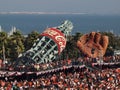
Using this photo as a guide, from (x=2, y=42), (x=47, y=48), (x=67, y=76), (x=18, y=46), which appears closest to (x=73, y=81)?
(x=67, y=76)

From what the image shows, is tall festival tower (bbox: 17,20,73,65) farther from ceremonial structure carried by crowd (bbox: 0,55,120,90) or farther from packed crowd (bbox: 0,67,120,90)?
packed crowd (bbox: 0,67,120,90)

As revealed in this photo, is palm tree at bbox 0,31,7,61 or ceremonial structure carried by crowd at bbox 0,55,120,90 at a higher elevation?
ceremonial structure carried by crowd at bbox 0,55,120,90

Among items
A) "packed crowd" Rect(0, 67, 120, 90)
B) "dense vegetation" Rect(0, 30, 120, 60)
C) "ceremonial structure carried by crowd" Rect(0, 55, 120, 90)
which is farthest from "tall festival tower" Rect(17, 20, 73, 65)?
"dense vegetation" Rect(0, 30, 120, 60)

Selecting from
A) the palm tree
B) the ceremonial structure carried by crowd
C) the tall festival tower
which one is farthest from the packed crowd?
the palm tree

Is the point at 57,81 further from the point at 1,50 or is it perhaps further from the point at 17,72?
the point at 1,50

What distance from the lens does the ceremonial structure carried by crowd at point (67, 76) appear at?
41.9 m

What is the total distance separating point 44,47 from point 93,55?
523 cm

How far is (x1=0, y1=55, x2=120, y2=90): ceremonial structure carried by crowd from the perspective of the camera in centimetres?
4187

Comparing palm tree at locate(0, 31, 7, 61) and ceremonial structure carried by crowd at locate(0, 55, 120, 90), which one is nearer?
ceremonial structure carried by crowd at locate(0, 55, 120, 90)

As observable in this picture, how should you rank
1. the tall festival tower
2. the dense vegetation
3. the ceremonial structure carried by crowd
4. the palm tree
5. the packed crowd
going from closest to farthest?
the packed crowd < the ceremonial structure carried by crowd < the tall festival tower < the palm tree < the dense vegetation

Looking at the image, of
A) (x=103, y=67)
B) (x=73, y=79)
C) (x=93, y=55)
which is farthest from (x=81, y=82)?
(x=93, y=55)

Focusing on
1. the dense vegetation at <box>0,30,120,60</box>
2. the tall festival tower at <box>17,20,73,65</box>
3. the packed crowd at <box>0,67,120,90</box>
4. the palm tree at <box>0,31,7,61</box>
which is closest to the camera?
the packed crowd at <box>0,67,120,90</box>

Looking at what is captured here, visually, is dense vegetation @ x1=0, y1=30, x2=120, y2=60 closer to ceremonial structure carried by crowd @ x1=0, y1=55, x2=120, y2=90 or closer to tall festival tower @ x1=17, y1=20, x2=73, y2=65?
tall festival tower @ x1=17, y1=20, x2=73, y2=65

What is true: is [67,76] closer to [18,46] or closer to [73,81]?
[73,81]
